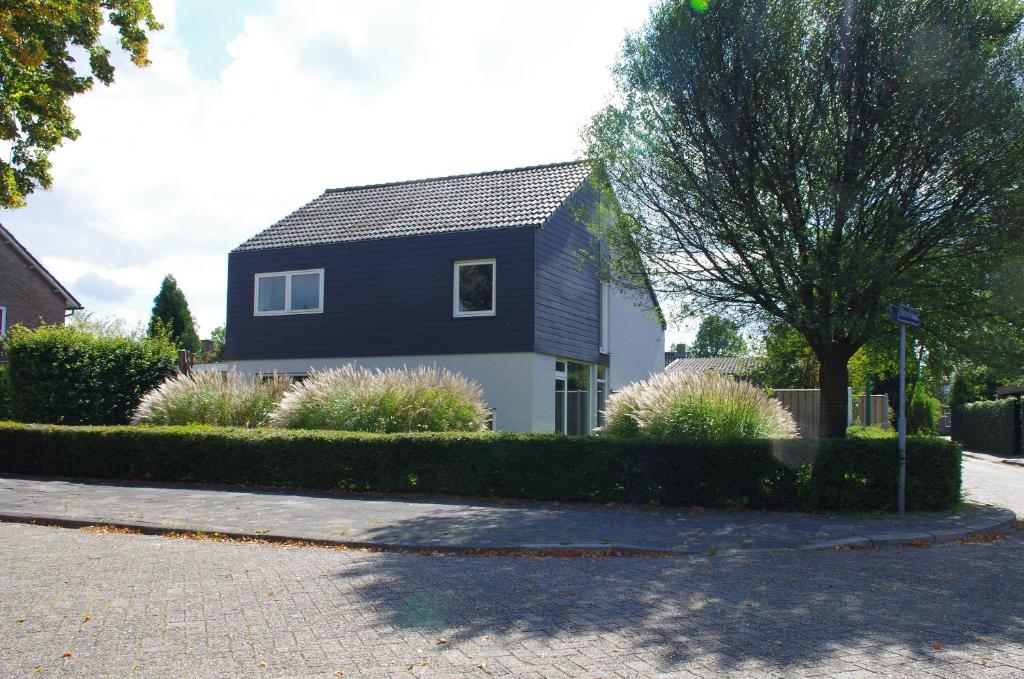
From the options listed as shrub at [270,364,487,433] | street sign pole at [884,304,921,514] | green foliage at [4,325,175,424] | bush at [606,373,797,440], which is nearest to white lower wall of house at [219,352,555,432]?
green foliage at [4,325,175,424]

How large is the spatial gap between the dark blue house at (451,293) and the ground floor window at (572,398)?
4 cm

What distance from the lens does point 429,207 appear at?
22844 millimetres

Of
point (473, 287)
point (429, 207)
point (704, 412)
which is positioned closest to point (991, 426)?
point (473, 287)

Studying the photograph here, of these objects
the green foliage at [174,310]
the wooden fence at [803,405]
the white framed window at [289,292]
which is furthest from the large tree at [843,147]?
the green foliage at [174,310]

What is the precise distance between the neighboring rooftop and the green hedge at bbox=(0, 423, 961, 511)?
25.2 m

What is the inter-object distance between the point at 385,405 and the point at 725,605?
30.3 feet

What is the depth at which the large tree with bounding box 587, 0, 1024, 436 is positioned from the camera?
11070mm

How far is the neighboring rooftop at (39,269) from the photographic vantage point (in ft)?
115

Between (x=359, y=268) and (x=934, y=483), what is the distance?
14.8 metres

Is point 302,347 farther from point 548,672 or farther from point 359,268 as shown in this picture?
point 548,672

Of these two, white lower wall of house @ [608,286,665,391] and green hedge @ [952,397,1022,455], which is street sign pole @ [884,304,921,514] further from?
green hedge @ [952,397,1022,455]

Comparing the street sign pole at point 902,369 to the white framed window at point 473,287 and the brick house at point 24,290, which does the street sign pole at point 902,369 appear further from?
the brick house at point 24,290

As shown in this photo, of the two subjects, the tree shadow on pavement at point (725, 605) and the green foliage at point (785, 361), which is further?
the green foliage at point (785, 361)

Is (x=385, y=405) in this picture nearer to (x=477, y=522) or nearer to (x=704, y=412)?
(x=477, y=522)
